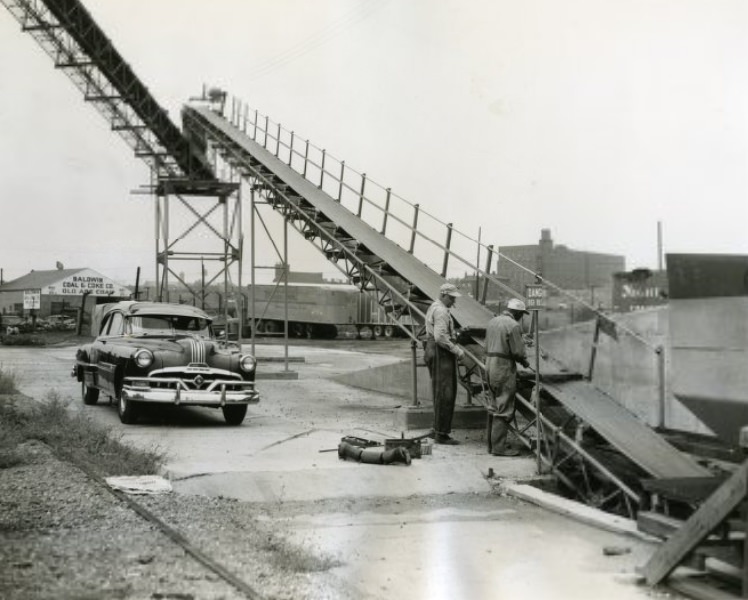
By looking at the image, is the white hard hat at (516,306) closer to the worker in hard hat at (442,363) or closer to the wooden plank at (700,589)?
the worker in hard hat at (442,363)

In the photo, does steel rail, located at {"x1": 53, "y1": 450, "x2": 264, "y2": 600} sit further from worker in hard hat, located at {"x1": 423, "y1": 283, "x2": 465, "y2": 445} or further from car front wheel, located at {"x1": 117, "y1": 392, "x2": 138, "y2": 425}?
worker in hard hat, located at {"x1": 423, "y1": 283, "x2": 465, "y2": 445}

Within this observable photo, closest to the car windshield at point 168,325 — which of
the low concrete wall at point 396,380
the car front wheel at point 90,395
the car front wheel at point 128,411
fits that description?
the car front wheel at point 128,411

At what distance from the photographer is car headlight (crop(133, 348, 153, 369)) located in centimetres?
1167

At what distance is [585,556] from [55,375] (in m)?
17.7

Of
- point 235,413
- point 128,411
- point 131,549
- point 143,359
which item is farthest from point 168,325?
point 131,549

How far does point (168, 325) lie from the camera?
44.4ft

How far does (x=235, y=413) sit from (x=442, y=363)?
348 cm

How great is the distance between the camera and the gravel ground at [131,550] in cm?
483

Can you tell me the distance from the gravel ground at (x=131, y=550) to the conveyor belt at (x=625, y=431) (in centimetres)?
367

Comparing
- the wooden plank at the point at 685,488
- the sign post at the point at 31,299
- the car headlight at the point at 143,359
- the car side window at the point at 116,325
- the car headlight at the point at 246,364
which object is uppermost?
the sign post at the point at 31,299

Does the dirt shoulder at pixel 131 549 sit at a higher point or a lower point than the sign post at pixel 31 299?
lower

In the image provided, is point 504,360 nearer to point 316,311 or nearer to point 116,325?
point 116,325

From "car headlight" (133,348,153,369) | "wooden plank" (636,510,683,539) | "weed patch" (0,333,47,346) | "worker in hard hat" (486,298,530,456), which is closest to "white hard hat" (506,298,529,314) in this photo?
"worker in hard hat" (486,298,530,456)

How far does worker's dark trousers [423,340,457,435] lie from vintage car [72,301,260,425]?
2.88 m
